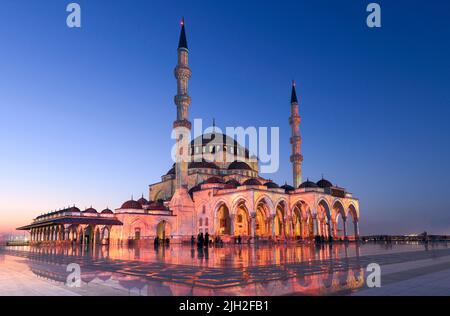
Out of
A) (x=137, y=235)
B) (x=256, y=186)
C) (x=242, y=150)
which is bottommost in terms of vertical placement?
(x=137, y=235)

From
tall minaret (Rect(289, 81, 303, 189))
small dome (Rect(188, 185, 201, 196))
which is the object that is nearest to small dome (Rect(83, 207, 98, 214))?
small dome (Rect(188, 185, 201, 196))

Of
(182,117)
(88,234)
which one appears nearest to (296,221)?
(182,117)

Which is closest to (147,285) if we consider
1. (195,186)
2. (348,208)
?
(195,186)

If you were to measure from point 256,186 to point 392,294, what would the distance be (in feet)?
104

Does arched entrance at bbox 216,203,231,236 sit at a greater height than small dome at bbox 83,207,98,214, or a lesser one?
lesser

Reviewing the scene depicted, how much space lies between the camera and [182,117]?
38062 mm

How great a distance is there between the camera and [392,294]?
544 cm

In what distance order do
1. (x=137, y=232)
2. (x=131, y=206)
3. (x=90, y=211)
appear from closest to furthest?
(x=137, y=232) → (x=90, y=211) → (x=131, y=206)

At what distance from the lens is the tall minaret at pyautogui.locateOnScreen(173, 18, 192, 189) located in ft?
124

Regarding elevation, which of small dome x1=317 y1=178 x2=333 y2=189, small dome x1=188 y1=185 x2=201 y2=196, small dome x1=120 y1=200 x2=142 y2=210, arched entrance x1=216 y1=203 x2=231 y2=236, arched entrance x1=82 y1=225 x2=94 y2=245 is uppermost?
small dome x1=317 y1=178 x2=333 y2=189

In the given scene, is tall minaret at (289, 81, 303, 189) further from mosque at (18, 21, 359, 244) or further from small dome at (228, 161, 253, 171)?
small dome at (228, 161, 253, 171)

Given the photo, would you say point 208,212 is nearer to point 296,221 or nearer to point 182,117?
point 182,117
